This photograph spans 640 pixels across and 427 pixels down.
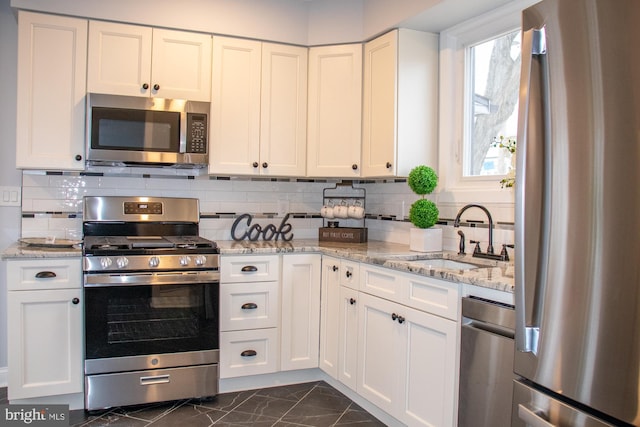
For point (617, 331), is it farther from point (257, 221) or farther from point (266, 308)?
point (257, 221)

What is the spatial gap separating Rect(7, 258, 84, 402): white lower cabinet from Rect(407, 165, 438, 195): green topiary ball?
1820 millimetres

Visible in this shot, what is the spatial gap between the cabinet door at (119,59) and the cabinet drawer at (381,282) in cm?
163

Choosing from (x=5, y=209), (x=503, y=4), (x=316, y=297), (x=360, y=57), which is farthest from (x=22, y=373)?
(x=503, y=4)

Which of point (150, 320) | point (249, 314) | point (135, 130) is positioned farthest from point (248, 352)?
point (135, 130)

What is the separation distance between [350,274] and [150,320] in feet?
3.51

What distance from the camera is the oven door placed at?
2607mm

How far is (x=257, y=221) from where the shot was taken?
3549 mm

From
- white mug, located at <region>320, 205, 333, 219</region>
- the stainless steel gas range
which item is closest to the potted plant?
white mug, located at <region>320, 205, 333, 219</region>

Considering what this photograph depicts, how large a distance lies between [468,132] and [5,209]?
2.74 meters

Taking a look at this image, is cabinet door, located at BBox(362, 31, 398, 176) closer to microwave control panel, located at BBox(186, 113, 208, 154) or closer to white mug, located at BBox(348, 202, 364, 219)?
white mug, located at BBox(348, 202, 364, 219)

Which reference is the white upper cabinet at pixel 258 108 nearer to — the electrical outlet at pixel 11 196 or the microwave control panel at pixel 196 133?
the microwave control panel at pixel 196 133

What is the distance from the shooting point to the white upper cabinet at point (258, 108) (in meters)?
3.14

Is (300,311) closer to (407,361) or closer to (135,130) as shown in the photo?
(407,361)

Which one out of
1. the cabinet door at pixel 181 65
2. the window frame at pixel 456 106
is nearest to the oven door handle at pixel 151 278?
the cabinet door at pixel 181 65
